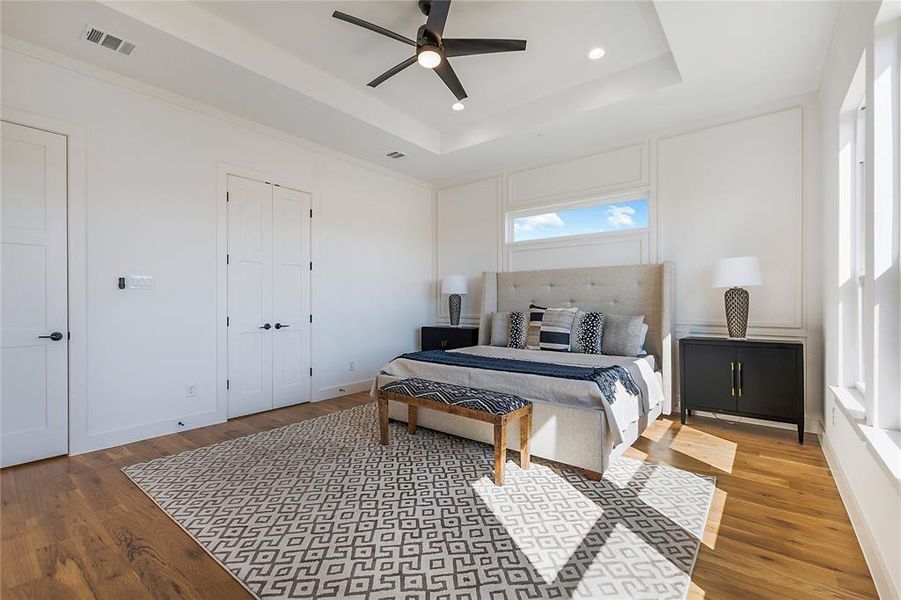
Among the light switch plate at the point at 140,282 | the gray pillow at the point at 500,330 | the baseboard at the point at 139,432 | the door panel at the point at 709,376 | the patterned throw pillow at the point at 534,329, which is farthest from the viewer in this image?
the gray pillow at the point at 500,330

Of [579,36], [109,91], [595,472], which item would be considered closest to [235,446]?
[595,472]

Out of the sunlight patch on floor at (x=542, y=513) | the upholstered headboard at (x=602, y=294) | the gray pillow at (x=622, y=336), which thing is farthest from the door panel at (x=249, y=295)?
the gray pillow at (x=622, y=336)

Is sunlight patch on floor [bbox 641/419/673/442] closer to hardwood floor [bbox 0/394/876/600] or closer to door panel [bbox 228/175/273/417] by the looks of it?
hardwood floor [bbox 0/394/876/600]

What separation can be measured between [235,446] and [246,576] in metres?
1.70

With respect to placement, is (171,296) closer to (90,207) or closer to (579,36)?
(90,207)

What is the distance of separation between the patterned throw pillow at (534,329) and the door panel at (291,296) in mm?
2394

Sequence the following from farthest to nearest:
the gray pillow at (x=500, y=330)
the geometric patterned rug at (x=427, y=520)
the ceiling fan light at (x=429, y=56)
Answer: the gray pillow at (x=500, y=330) < the ceiling fan light at (x=429, y=56) < the geometric patterned rug at (x=427, y=520)

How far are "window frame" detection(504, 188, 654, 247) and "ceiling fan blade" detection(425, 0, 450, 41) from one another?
2723 mm

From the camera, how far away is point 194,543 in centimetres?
192

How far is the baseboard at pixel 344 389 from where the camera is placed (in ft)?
15.4

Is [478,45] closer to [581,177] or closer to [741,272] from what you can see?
[581,177]

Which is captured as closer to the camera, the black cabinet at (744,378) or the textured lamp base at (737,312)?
the black cabinet at (744,378)

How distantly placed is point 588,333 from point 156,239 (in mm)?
3881

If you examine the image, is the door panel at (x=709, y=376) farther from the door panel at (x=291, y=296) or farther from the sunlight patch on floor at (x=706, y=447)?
the door panel at (x=291, y=296)
